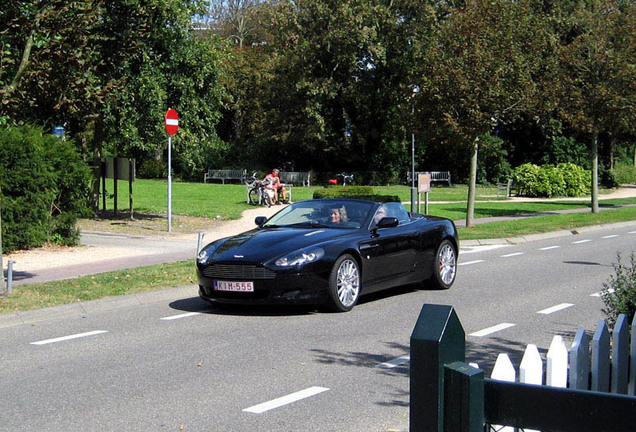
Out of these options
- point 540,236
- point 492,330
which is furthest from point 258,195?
point 492,330

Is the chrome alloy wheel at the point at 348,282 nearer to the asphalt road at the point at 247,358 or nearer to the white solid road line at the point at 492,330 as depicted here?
the asphalt road at the point at 247,358

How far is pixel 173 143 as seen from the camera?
23.2m

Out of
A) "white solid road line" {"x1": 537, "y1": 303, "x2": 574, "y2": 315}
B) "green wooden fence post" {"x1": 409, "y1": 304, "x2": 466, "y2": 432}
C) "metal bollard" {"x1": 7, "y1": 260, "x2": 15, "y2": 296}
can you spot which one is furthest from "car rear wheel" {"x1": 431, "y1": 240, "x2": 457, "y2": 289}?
"green wooden fence post" {"x1": 409, "y1": 304, "x2": 466, "y2": 432}

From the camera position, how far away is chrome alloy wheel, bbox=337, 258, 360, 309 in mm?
9898

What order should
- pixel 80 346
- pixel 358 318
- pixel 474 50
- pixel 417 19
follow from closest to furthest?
pixel 80 346 < pixel 358 318 < pixel 474 50 < pixel 417 19

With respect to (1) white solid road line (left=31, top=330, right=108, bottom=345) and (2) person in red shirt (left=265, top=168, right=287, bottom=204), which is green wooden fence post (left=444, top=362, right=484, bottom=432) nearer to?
(1) white solid road line (left=31, top=330, right=108, bottom=345)

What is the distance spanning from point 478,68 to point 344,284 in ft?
44.7

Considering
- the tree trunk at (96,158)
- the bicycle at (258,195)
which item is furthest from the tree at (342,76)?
the tree trunk at (96,158)

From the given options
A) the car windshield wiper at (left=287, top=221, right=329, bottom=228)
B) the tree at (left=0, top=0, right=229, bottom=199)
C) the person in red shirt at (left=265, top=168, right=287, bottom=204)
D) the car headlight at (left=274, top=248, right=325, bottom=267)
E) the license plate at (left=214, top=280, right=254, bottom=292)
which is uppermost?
the tree at (left=0, top=0, right=229, bottom=199)

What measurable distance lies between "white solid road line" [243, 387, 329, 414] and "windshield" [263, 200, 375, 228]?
4.89m

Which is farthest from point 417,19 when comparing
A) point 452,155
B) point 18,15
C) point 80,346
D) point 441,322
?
point 441,322

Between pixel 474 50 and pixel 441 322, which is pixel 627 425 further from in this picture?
pixel 474 50

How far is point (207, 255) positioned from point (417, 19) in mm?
42118

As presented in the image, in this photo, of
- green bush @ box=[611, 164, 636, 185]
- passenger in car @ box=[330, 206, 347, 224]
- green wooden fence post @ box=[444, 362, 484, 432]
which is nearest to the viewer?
green wooden fence post @ box=[444, 362, 484, 432]
